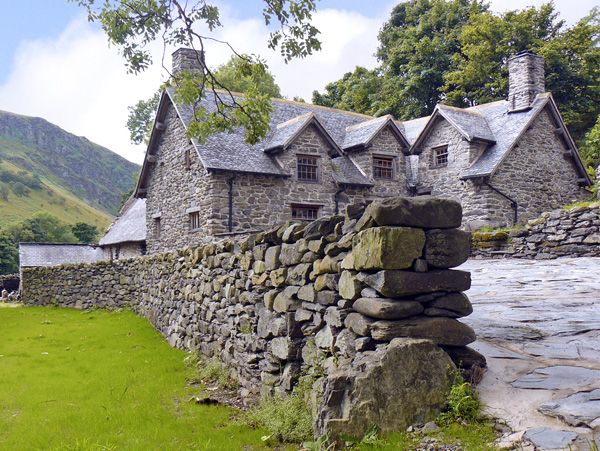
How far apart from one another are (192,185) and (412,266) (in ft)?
63.4

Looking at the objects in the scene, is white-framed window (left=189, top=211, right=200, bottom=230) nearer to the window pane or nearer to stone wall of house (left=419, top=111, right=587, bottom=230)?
stone wall of house (left=419, top=111, right=587, bottom=230)

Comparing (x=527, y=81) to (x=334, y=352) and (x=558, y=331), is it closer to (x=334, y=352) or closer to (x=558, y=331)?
(x=558, y=331)

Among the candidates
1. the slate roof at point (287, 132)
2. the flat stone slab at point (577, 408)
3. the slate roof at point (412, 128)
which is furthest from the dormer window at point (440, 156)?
the flat stone slab at point (577, 408)

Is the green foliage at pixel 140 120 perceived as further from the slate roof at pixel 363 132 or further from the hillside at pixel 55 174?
the hillside at pixel 55 174

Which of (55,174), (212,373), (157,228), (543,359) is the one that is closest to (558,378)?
(543,359)

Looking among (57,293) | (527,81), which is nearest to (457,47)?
(527,81)

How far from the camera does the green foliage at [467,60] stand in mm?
35375

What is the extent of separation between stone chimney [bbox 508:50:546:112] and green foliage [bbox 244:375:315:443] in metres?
23.3

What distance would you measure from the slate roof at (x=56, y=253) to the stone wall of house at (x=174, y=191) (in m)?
13.8

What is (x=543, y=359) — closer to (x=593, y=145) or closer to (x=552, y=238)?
(x=552, y=238)

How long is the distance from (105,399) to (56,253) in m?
35.8

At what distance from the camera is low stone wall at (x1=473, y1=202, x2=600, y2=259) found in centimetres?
1543

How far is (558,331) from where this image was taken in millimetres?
6359

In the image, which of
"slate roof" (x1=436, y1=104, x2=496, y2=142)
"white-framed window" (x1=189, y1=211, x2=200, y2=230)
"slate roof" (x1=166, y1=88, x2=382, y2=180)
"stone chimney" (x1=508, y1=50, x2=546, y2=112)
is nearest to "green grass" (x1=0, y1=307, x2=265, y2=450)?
"white-framed window" (x1=189, y1=211, x2=200, y2=230)
